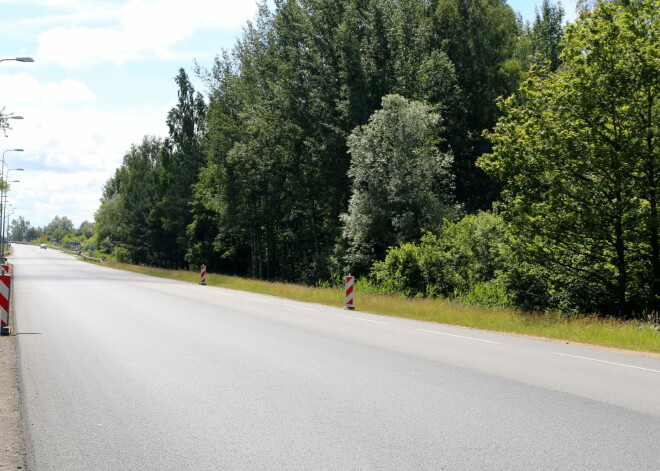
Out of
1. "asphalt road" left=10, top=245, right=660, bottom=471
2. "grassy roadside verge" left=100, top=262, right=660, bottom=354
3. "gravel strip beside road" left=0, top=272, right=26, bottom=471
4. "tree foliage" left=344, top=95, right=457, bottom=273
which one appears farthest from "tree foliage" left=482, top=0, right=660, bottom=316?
"gravel strip beside road" left=0, top=272, right=26, bottom=471

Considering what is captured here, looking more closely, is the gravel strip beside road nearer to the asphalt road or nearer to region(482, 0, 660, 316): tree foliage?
the asphalt road

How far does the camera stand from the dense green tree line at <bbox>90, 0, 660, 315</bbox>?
19.1 m

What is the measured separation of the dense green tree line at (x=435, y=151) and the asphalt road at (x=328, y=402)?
25.9 feet

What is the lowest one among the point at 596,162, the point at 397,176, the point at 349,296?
the point at 349,296

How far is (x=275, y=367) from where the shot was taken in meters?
9.58

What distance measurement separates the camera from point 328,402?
7211 millimetres

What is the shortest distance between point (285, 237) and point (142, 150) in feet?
175

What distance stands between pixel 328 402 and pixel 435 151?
105 ft

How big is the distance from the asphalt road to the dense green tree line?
791cm

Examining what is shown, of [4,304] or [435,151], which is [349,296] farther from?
[435,151]

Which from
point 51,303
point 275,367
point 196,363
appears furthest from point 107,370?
point 51,303

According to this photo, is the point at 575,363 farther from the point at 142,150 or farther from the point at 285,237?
the point at 142,150

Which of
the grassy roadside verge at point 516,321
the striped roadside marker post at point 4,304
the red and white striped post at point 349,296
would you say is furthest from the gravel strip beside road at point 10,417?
the red and white striped post at point 349,296

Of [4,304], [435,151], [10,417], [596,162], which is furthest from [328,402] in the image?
[435,151]
